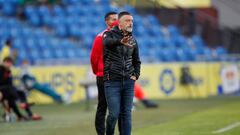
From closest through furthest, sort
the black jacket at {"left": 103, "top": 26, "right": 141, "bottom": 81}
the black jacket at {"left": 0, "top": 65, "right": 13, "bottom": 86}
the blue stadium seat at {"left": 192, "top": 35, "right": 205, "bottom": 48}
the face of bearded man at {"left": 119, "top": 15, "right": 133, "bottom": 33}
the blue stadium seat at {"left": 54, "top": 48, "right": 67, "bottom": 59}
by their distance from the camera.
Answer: the face of bearded man at {"left": 119, "top": 15, "right": 133, "bottom": 33}, the black jacket at {"left": 103, "top": 26, "right": 141, "bottom": 81}, the black jacket at {"left": 0, "top": 65, "right": 13, "bottom": 86}, the blue stadium seat at {"left": 54, "top": 48, "right": 67, "bottom": 59}, the blue stadium seat at {"left": 192, "top": 35, "right": 205, "bottom": 48}

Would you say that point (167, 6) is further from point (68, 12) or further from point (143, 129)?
point (143, 129)

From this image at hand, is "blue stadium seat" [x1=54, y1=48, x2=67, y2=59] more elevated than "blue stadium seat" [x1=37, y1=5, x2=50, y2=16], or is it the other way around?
"blue stadium seat" [x1=37, y1=5, x2=50, y2=16]

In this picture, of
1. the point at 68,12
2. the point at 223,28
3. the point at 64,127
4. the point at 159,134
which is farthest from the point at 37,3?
the point at 159,134

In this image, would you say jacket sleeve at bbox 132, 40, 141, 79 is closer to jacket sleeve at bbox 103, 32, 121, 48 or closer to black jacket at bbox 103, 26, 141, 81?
black jacket at bbox 103, 26, 141, 81

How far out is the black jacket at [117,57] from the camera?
1133cm

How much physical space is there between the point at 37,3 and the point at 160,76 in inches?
337

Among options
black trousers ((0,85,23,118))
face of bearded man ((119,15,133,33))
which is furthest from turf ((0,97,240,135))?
face of bearded man ((119,15,133,33))

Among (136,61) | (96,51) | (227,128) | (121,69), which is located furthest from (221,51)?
(121,69)

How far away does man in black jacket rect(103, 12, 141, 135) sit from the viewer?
1126cm

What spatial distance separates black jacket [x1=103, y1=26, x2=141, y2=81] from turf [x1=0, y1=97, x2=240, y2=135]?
10.7 feet

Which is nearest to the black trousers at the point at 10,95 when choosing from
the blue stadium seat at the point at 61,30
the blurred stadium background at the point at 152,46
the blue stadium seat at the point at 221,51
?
the blurred stadium background at the point at 152,46

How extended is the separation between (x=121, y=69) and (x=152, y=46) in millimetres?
19362

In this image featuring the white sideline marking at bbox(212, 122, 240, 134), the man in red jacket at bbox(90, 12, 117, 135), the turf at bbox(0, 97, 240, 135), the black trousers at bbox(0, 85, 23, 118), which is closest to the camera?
the man in red jacket at bbox(90, 12, 117, 135)

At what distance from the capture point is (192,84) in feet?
89.9
